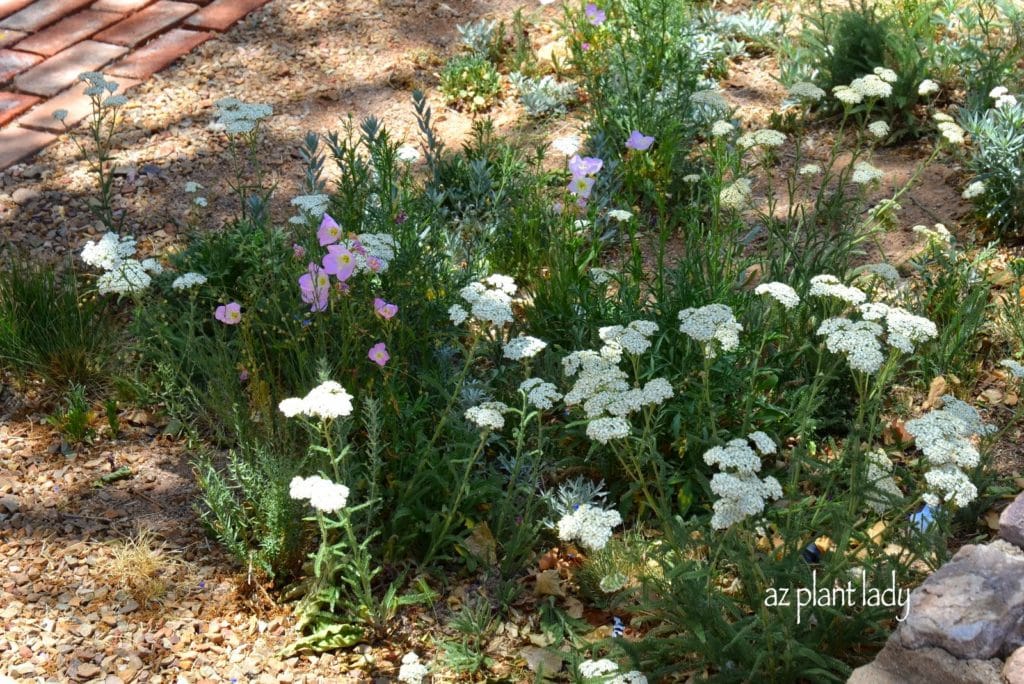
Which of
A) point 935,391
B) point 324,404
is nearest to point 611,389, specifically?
point 324,404

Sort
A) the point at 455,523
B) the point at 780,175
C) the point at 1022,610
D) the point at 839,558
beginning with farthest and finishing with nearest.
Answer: the point at 780,175 → the point at 455,523 → the point at 839,558 → the point at 1022,610

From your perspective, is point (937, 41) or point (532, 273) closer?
point (532, 273)

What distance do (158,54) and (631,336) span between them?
3767 mm

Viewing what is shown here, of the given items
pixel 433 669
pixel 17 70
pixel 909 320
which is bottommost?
pixel 433 669

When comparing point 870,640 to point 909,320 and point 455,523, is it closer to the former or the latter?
point 909,320

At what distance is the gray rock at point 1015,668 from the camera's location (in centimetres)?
191

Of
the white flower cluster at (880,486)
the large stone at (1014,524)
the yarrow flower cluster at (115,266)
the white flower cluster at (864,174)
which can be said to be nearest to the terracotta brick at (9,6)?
the yarrow flower cluster at (115,266)

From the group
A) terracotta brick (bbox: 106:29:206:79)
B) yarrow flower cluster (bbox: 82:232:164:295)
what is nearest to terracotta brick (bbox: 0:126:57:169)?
terracotta brick (bbox: 106:29:206:79)

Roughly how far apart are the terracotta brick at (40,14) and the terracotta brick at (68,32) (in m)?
0.05

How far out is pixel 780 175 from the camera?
484 cm

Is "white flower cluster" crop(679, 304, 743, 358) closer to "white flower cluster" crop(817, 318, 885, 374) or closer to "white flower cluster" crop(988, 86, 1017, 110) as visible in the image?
"white flower cluster" crop(817, 318, 885, 374)

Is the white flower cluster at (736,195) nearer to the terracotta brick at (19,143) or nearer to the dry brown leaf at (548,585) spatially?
the dry brown leaf at (548,585)

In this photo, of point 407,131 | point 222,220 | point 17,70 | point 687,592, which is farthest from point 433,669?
point 17,70

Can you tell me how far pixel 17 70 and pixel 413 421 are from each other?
3360mm
